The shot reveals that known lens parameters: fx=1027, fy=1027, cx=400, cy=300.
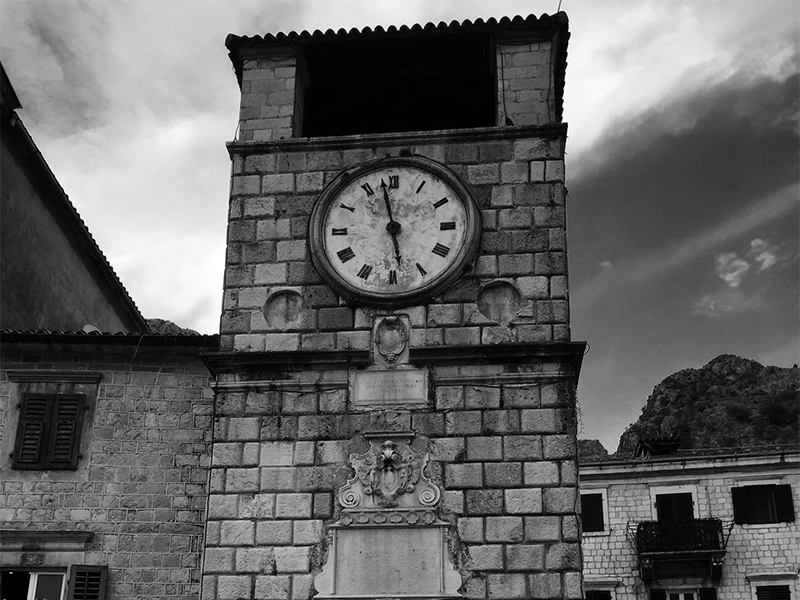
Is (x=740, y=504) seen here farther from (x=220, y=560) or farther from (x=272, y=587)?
(x=220, y=560)

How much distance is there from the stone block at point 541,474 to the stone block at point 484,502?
31 centimetres

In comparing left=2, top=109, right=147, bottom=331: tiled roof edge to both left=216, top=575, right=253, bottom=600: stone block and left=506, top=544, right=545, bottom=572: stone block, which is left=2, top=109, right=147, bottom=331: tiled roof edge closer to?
left=216, top=575, right=253, bottom=600: stone block

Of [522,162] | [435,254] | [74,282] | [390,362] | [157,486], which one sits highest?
[74,282]

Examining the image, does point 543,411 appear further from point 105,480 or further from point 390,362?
point 105,480

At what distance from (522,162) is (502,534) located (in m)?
3.92

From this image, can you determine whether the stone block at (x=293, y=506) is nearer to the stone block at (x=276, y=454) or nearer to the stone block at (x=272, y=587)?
the stone block at (x=276, y=454)

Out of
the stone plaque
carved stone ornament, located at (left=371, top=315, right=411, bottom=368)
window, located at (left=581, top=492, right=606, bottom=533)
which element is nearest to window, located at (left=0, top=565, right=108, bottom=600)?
the stone plaque

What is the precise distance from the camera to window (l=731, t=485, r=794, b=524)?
23141 mm

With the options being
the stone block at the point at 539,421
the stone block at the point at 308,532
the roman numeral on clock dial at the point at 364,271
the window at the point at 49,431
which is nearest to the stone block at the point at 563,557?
the stone block at the point at 539,421

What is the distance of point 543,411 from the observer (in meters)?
9.91

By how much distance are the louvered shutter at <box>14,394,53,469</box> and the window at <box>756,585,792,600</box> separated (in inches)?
658

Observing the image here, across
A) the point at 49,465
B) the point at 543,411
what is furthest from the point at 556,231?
the point at 49,465

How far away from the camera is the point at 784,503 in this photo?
23125mm

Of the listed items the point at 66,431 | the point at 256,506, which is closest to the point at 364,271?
the point at 256,506
